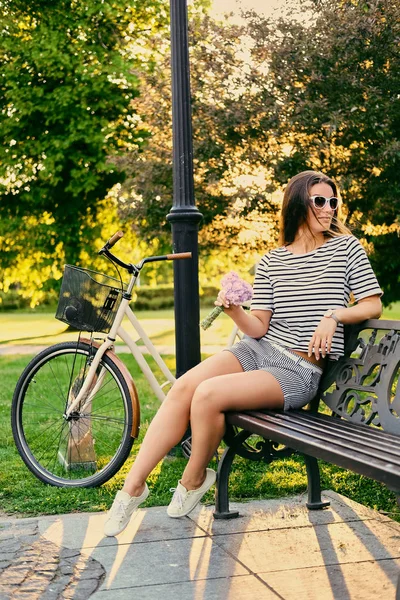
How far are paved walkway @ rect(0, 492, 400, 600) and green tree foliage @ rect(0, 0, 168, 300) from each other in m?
14.9

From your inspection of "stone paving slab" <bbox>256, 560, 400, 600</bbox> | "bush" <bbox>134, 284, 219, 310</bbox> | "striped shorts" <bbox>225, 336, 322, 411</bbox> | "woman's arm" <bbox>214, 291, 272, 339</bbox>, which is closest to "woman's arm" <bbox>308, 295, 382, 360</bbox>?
"striped shorts" <bbox>225, 336, 322, 411</bbox>

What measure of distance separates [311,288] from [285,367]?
1.31 ft

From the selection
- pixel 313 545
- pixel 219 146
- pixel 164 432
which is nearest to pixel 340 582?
pixel 313 545

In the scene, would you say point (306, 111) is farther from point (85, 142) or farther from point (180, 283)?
point (85, 142)

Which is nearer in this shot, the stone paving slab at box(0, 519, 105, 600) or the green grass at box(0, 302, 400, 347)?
the stone paving slab at box(0, 519, 105, 600)

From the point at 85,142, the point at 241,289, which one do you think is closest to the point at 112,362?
the point at 241,289

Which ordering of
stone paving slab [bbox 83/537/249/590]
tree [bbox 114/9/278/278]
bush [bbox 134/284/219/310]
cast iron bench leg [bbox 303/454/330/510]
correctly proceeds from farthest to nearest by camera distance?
bush [bbox 134/284/219/310]
tree [bbox 114/9/278/278]
cast iron bench leg [bbox 303/454/330/510]
stone paving slab [bbox 83/537/249/590]

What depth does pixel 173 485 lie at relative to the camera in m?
5.02

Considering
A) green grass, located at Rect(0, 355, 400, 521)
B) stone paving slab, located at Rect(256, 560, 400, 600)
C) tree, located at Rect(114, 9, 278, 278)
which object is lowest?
green grass, located at Rect(0, 355, 400, 521)

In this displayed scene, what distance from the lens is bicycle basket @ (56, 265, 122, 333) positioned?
5023 millimetres

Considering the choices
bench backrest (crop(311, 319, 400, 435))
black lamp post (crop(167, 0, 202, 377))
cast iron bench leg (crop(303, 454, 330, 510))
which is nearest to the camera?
bench backrest (crop(311, 319, 400, 435))

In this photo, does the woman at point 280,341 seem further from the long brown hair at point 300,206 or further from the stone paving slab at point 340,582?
the stone paving slab at point 340,582

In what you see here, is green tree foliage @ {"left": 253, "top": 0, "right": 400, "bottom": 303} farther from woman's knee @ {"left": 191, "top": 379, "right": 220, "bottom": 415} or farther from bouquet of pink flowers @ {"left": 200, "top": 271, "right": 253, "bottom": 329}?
woman's knee @ {"left": 191, "top": 379, "right": 220, "bottom": 415}

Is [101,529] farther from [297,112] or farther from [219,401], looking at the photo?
[297,112]
